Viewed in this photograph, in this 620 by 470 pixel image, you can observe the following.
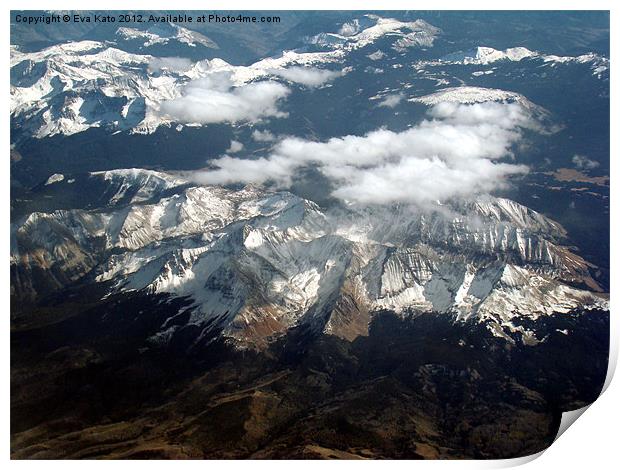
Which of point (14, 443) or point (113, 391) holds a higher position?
point (14, 443)

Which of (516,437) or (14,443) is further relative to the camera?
(516,437)

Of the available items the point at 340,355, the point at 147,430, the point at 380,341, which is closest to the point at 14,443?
the point at 147,430

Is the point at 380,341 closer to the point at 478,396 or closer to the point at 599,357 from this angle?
the point at 478,396

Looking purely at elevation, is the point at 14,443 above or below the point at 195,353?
above

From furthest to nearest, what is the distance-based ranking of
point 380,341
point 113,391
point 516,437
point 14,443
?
1. point 380,341
2. point 113,391
3. point 516,437
4. point 14,443

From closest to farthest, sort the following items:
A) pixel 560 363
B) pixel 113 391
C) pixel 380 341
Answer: pixel 113 391, pixel 560 363, pixel 380 341

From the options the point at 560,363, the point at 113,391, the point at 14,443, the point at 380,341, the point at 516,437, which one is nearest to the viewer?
the point at 14,443

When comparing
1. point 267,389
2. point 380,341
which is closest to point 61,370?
point 267,389

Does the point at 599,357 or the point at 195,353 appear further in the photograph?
the point at 195,353

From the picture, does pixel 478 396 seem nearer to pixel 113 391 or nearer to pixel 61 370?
pixel 113 391
